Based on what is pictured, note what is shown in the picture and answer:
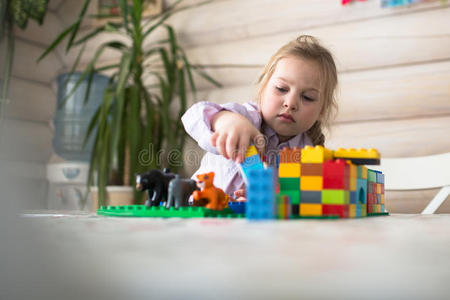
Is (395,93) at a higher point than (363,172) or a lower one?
higher

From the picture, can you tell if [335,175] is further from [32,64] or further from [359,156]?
[32,64]

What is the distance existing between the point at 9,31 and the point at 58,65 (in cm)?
37

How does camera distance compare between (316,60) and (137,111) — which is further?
(137,111)

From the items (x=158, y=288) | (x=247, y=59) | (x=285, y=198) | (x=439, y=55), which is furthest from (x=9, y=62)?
(x=158, y=288)

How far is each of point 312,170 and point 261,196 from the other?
144mm

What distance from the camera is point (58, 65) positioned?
2.91 metres

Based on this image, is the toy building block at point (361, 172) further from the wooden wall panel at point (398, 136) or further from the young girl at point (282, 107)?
the wooden wall panel at point (398, 136)

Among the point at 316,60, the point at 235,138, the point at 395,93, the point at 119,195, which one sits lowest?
the point at 119,195

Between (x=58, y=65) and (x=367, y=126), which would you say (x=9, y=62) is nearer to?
(x=58, y=65)

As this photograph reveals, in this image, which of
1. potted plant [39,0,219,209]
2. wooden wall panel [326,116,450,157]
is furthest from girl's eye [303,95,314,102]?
potted plant [39,0,219,209]

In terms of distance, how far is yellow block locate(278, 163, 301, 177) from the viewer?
50 centimetres

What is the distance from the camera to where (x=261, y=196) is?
37cm

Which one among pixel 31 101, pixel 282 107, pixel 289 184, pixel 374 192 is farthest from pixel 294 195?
pixel 31 101

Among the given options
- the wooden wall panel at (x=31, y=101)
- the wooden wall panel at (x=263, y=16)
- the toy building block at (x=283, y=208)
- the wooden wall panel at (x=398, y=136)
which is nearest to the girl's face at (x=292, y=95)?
the toy building block at (x=283, y=208)
